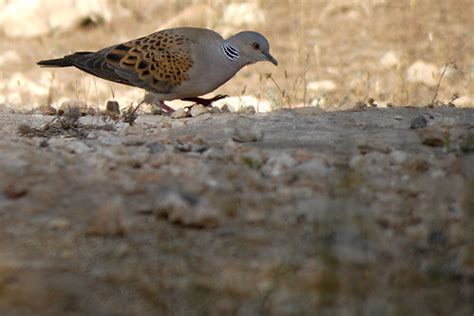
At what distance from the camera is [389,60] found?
32.1ft

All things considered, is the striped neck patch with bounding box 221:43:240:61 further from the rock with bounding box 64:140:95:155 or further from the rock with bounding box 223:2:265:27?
the rock with bounding box 223:2:265:27

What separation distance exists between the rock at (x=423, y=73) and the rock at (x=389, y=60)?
12.2 inches

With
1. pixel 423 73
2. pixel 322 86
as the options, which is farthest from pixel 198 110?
pixel 423 73

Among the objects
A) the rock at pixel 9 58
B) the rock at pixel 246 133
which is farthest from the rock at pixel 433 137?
the rock at pixel 9 58

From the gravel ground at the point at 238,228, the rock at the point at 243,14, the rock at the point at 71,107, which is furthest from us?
the rock at the point at 243,14

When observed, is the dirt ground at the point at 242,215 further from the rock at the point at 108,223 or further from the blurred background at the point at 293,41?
the blurred background at the point at 293,41

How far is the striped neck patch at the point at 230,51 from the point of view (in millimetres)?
6299

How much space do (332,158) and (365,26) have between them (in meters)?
7.04

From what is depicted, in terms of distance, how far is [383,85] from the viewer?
900 cm

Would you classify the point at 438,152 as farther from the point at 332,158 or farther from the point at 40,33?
the point at 40,33

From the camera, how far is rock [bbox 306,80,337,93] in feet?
29.4

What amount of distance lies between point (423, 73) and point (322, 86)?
95cm

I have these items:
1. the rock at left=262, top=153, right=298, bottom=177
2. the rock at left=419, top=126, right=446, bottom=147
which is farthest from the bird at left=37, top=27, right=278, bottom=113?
the rock at left=262, top=153, right=298, bottom=177

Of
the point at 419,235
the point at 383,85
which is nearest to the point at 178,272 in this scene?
the point at 419,235
